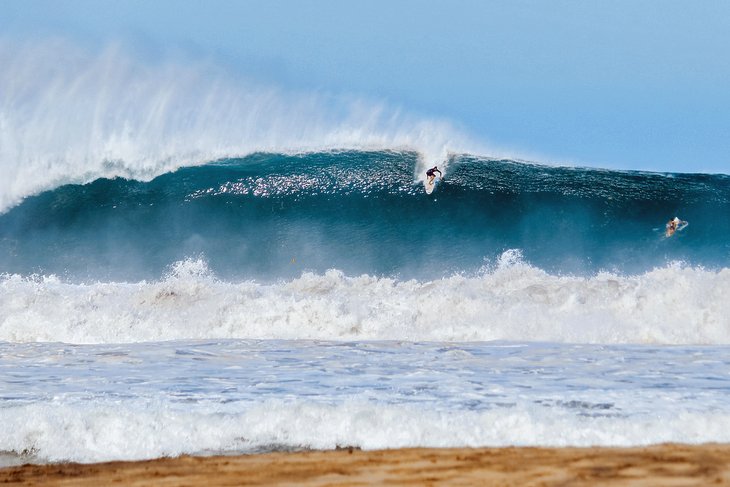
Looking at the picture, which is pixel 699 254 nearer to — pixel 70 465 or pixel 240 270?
pixel 240 270

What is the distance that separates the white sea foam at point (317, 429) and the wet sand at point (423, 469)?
0.46 feet

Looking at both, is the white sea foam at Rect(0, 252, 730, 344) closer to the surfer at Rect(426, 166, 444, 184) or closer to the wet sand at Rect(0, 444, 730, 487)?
the wet sand at Rect(0, 444, 730, 487)

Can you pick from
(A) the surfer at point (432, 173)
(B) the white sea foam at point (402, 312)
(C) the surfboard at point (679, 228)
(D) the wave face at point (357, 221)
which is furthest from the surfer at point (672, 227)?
(B) the white sea foam at point (402, 312)

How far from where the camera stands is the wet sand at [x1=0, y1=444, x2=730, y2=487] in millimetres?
3201

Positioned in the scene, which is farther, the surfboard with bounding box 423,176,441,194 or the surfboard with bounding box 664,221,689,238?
the surfboard with bounding box 423,176,441,194

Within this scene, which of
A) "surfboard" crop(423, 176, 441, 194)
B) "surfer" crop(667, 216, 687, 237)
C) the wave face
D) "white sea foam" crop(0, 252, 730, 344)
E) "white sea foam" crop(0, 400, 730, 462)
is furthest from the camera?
"surfboard" crop(423, 176, 441, 194)

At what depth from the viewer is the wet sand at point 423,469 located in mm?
3201

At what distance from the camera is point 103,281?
48.2 feet

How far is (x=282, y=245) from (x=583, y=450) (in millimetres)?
12185

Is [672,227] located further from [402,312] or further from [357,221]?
[402,312]

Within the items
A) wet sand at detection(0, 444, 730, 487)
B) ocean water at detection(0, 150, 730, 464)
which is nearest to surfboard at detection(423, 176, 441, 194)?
ocean water at detection(0, 150, 730, 464)

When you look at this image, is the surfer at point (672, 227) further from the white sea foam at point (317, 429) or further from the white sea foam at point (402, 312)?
the white sea foam at point (317, 429)

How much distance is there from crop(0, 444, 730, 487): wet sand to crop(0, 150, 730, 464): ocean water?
17 centimetres

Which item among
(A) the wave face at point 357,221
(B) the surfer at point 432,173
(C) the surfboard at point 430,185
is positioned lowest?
(A) the wave face at point 357,221
